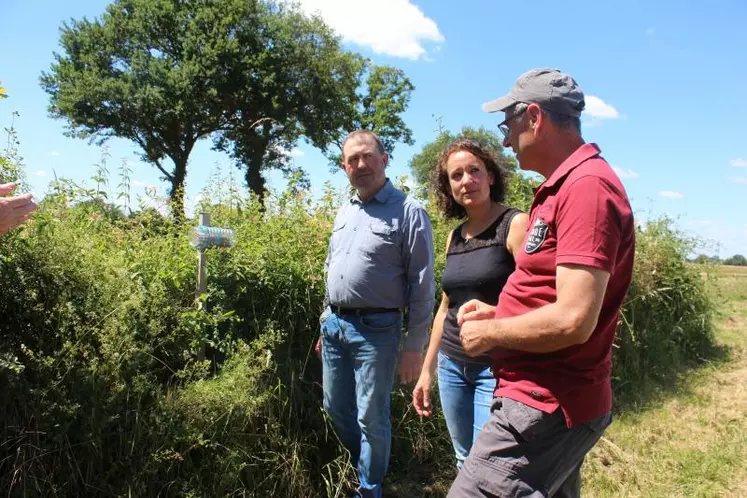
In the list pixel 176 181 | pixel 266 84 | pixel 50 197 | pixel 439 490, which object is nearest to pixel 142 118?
pixel 176 181

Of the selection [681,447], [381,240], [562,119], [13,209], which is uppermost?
[562,119]

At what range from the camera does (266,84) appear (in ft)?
75.5

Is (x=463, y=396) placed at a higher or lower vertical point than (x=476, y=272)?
lower

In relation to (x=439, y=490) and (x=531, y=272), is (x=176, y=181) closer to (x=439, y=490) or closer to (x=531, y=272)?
(x=439, y=490)

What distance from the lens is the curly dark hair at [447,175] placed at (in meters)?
2.79

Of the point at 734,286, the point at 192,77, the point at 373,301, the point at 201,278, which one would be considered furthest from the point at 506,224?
the point at 192,77

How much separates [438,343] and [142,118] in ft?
75.5

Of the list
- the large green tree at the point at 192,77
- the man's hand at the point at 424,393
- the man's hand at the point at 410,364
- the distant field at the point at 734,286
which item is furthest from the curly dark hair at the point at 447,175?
the large green tree at the point at 192,77

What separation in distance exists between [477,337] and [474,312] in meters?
0.14

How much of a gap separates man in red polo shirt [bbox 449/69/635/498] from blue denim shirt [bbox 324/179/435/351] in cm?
110

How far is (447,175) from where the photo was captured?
2.92 meters

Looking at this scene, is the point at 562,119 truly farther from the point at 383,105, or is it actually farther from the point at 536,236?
the point at 383,105

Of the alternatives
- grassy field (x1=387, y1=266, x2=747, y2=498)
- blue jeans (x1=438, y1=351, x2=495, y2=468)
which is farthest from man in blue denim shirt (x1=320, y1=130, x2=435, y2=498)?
grassy field (x1=387, y1=266, x2=747, y2=498)

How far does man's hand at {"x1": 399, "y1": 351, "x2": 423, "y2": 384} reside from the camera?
9.41ft
